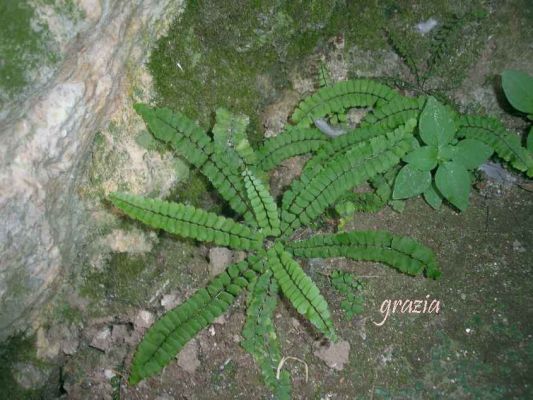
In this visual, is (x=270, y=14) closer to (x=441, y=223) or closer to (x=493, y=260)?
(x=441, y=223)

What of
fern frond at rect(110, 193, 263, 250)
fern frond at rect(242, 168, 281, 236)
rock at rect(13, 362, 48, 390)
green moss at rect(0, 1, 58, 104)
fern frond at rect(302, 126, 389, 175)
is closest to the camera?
green moss at rect(0, 1, 58, 104)

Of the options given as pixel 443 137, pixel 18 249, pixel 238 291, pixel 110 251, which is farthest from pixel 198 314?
pixel 443 137

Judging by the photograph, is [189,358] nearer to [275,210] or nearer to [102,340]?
[102,340]

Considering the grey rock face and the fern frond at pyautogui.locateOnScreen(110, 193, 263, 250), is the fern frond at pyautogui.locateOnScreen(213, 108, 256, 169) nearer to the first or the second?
the fern frond at pyautogui.locateOnScreen(110, 193, 263, 250)

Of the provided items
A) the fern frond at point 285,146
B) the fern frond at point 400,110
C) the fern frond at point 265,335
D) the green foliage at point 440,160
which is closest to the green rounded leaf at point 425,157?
the green foliage at point 440,160

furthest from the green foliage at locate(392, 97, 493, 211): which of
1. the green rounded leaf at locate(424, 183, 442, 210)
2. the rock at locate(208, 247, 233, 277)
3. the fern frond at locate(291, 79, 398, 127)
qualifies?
the rock at locate(208, 247, 233, 277)

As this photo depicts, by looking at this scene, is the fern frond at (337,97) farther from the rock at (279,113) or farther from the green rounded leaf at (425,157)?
the green rounded leaf at (425,157)

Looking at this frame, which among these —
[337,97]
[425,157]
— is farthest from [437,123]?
[337,97]
